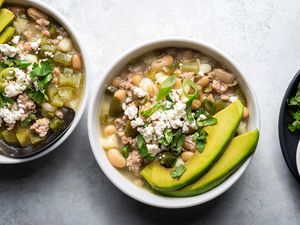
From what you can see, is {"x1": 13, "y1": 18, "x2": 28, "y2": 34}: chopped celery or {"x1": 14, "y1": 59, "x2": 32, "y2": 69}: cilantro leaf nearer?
{"x1": 14, "y1": 59, "x2": 32, "y2": 69}: cilantro leaf

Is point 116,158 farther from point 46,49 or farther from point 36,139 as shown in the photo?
point 46,49

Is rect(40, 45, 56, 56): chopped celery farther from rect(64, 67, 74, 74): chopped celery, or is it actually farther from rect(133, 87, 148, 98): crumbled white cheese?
rect(133, 87, 148, 98): crumbled white cheese

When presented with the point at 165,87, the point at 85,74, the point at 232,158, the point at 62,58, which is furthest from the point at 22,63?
the point at 232,158

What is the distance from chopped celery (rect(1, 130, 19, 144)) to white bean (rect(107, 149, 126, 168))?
0.50 m

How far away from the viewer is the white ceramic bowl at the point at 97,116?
259 centimetres

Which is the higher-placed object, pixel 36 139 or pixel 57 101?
pixel 57 101

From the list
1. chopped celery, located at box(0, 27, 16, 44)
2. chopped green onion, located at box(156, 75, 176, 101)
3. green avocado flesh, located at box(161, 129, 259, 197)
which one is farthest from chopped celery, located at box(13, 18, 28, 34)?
green avocado flesh, located at box(161, 129, 259, 197)

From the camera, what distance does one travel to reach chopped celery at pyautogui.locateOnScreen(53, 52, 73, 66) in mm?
2725

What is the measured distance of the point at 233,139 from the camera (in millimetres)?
2549

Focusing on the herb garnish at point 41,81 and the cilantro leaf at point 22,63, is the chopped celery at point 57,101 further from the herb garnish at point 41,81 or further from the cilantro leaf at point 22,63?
the cilantro leaf at point 22,63

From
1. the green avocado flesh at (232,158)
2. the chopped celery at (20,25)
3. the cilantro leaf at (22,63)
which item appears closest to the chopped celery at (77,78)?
the cilantro leaf at (22,63)

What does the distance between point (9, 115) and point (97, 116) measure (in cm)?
45

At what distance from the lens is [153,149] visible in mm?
2545

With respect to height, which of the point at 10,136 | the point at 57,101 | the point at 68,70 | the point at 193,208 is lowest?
the point at 193,208
